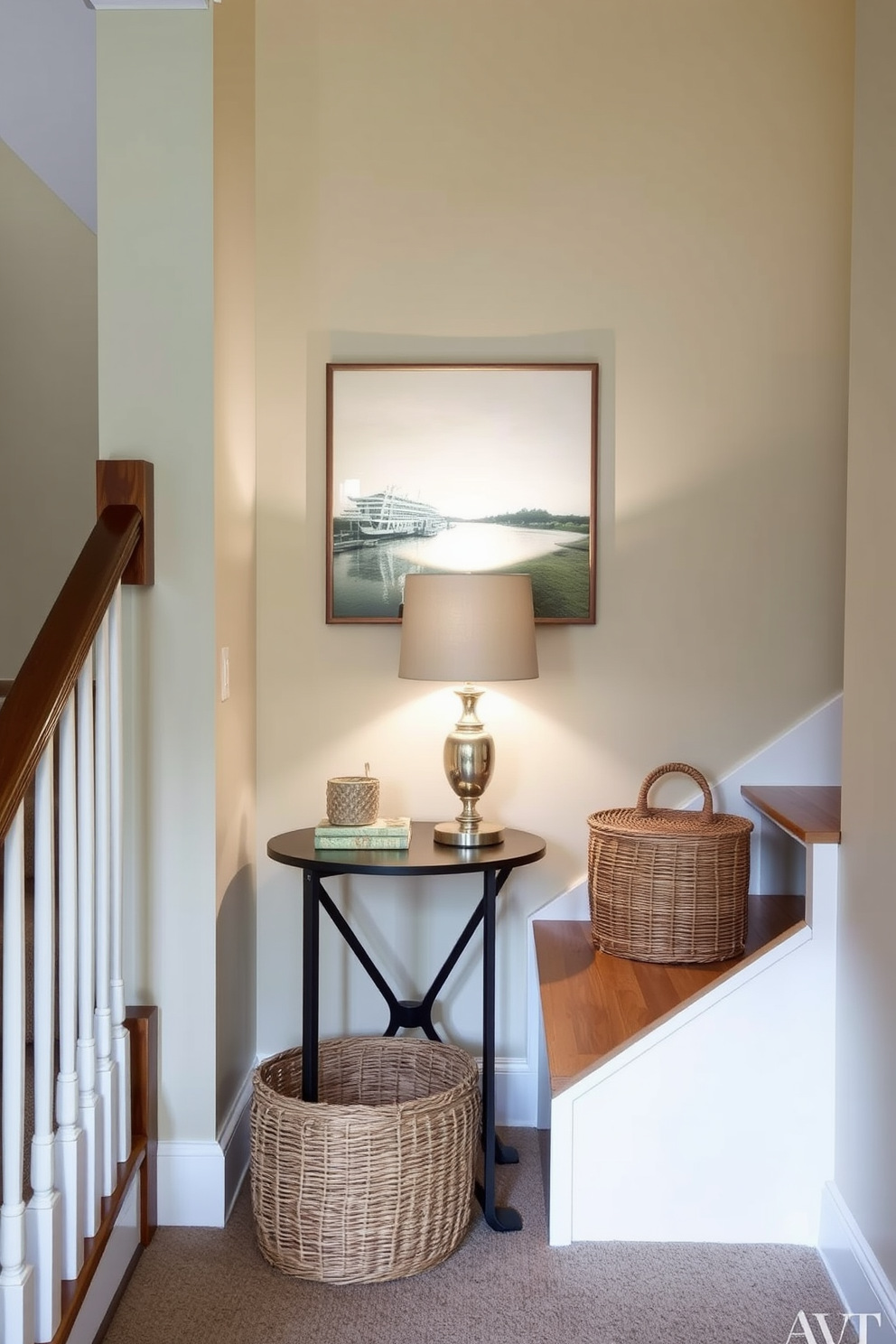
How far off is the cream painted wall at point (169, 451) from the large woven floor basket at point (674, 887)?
2.89 feet

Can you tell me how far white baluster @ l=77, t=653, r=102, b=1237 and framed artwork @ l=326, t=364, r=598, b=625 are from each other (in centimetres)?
102

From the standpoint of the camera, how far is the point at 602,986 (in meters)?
2.41

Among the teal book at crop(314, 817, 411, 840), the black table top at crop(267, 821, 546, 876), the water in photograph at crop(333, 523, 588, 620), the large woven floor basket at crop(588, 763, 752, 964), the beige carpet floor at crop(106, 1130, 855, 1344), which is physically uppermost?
the water in photograph at crop(333, 523, 588, 620)

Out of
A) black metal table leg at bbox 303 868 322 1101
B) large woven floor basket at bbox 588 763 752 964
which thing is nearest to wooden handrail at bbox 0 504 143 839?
black metal table leg at bbox 303 868 322 1101

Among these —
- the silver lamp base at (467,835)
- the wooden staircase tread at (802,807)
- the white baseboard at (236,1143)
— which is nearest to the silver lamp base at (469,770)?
the silver lamp base at (467,835)

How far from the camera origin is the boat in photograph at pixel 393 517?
280 centimetres

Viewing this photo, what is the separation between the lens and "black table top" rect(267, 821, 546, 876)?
7.45 ft

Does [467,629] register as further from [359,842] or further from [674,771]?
[674,771]

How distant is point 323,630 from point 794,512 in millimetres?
1195

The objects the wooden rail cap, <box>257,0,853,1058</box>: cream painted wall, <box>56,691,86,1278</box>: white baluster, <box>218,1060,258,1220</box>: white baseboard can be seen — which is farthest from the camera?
<box>257,0,853,1058</box>: cream painted wall

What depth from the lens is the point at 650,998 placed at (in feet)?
7.59

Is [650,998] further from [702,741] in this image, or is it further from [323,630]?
[323,630]

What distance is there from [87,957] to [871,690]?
1408 mm

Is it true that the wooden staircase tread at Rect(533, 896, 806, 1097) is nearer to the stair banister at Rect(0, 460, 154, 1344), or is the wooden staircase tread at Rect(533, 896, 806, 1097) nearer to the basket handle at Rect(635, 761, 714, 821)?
the basket handle at Rect(635, 761, 714, 821)
